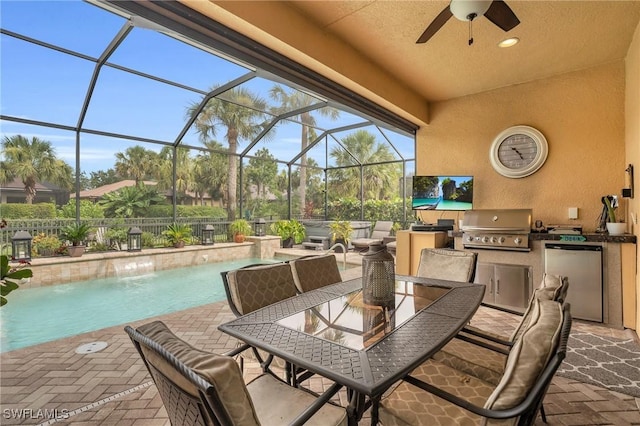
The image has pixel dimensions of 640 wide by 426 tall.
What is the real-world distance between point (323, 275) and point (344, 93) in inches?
86.9

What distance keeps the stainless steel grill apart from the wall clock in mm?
778

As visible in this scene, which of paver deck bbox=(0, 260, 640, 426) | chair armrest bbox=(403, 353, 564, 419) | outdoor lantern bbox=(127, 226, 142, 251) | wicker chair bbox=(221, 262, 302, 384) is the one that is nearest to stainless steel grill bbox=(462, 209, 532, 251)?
paver deck bbox=(0, 260, 640, 426)

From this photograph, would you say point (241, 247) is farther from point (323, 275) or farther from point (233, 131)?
point (323, 275)

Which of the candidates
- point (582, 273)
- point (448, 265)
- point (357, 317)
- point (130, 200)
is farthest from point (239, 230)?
point (357, 317)

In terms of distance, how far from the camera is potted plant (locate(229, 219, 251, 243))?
28.3ft

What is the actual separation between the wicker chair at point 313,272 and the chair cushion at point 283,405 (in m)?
0.89

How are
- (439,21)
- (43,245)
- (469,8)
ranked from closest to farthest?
(469,8) < (439,21) < (43,245)

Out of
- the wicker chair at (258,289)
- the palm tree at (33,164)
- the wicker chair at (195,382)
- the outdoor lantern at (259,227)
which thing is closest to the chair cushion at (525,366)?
the wicker chair at (195,382)

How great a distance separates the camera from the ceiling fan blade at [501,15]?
2104mm

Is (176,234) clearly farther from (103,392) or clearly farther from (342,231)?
(103,392)

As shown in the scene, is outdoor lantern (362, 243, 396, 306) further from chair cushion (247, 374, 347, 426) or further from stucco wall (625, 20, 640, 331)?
stucco wall (625, 20, 640, 331)

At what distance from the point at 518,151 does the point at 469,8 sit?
276cm

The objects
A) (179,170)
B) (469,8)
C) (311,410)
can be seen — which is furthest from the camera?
(179,170)

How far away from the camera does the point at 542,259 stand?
3.58 m
